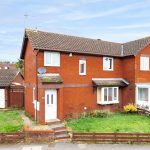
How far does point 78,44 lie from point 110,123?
30.3 feet

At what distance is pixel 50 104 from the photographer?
22.5 meters

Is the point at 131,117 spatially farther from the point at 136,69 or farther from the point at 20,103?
the point at 20,103

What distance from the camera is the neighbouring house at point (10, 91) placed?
100.0ft

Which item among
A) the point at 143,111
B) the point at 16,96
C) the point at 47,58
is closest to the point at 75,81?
the point at 47,58

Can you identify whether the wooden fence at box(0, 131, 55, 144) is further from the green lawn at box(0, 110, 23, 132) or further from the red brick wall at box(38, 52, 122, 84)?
the red brick wall at box(38, 52, 122, 84)

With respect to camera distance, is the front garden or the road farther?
the front garden

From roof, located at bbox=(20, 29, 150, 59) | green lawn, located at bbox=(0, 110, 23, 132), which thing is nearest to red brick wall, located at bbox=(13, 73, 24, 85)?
roof, located at bbox=(20, 29, 150, 59)

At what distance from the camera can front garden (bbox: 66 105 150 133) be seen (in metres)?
19.9

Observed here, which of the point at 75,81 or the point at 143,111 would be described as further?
the point at 143,111

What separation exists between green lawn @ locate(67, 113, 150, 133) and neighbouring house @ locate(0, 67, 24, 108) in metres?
10.6

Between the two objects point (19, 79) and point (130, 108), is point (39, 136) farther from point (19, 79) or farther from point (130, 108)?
point (19, 79)

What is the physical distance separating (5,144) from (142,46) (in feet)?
58.9

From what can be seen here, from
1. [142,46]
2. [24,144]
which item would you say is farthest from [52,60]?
[142,46]

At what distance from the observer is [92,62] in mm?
26188
